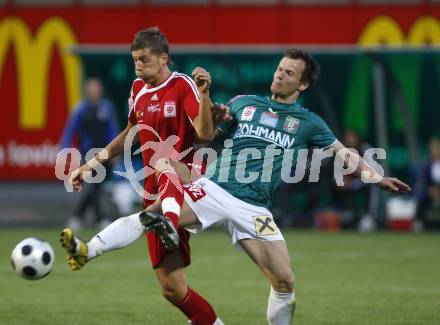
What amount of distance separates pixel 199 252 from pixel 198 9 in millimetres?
8800

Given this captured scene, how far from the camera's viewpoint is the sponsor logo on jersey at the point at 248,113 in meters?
8.30

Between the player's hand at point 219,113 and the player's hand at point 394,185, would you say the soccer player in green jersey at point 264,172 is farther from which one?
the player's hand at point 219,113

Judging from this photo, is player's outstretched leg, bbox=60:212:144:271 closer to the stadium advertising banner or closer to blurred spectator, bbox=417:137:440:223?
blurred spectator, bbox=417:137:440:223

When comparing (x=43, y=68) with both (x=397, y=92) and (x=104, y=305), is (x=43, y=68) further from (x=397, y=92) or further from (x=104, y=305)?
(x=104, y=305)

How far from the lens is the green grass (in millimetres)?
9992

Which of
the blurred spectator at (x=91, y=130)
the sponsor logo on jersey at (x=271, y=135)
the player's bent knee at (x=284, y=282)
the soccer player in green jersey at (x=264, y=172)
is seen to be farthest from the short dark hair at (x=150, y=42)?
the blurred spectator at (x=91, y=130)

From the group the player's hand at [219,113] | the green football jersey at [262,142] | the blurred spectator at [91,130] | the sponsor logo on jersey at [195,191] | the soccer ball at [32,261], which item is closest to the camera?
the soccer ball at [32,261]

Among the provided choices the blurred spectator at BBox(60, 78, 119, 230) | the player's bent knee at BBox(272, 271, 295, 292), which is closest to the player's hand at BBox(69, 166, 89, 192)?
the player's bent knee at BBox(272, 271, 295, 292)

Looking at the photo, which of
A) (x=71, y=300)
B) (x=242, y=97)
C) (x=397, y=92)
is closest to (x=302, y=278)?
(x=71, y=300)

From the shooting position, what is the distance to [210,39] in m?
23.8

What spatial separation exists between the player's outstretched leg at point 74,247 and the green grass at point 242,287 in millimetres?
2236

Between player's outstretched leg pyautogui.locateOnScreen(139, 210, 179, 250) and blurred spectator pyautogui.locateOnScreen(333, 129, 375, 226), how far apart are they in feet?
43.0

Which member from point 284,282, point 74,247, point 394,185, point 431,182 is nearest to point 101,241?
point 74,247

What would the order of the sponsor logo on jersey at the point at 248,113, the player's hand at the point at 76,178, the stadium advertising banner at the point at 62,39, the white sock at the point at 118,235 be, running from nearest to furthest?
1. the white sock at the point at 118,235
2. the sponsor logo on jersey at the point at 248,113
3. the player's hand at the point at 76,178
4. the stadium advertising banner at the point at 62,39
